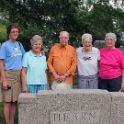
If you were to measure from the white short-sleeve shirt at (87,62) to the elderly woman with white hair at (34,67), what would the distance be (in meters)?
0.60

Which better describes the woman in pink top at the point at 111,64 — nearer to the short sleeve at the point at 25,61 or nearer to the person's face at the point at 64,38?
the person's face at the point at 64,38

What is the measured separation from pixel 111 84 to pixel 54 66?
1022 mm

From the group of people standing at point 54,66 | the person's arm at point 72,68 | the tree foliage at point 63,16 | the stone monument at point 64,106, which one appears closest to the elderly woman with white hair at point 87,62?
the group of people standing at point 54,66

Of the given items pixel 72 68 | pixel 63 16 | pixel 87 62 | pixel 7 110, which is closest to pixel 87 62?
pixel 87 62

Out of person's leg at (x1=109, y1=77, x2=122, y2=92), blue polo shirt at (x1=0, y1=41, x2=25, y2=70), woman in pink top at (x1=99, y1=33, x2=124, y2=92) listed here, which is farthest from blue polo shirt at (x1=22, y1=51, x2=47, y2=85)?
person's leg at (x1=109, y1=77, x2=122, y2=92)

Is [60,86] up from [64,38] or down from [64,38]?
down

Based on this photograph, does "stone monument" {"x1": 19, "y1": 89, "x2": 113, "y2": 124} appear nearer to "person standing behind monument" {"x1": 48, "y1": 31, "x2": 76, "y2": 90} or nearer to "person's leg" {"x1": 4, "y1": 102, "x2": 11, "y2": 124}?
"person standing behind monument" {"x1": 48, "y1": 31, "x2": 76, "y2": 90}

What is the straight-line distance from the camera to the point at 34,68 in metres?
7.07

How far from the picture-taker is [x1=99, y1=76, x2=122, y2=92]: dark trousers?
24.3 feet

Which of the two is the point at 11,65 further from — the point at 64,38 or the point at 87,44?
the point at 87,44

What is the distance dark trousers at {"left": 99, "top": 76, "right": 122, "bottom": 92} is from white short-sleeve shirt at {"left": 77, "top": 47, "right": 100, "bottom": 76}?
281 mm

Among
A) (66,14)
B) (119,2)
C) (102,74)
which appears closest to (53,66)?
(102,74)

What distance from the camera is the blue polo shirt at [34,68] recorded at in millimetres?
7082

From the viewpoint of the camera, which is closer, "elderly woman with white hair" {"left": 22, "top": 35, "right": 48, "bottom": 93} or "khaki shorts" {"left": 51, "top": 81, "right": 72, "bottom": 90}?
"elderly woman with white hair" {"left": 22, "top": 35, "right": 48, "bottom": 93}
